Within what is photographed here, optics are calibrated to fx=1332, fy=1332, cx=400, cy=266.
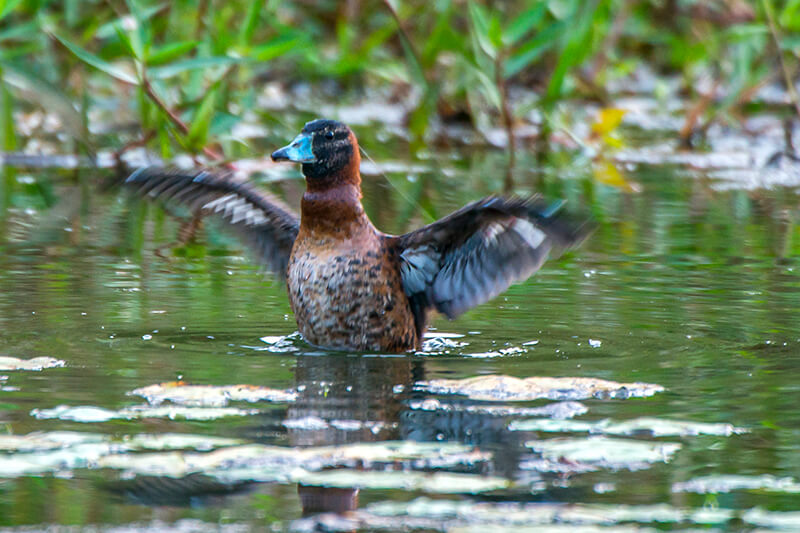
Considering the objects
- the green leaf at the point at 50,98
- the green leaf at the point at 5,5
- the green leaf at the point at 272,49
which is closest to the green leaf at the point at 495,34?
the green leaf at the point at 272,49

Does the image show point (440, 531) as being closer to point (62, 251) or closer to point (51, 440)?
point (51, 440)

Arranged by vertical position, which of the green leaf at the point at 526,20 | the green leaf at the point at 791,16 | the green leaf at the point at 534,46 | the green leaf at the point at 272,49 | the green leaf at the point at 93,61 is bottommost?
the green leaf at the point at 93,61

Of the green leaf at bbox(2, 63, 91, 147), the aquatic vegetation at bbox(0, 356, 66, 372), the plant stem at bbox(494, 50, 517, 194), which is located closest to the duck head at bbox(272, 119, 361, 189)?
the aquatic vegetation at bbox(0, 356, 66, 372)

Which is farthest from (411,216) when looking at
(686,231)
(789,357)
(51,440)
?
(51,440)

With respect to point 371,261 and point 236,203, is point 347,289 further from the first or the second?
point 236,203

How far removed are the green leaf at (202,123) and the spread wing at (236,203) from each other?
104 inches

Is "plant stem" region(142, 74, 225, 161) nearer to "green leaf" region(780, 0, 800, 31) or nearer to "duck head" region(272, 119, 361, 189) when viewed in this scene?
"duck head" region(272, 119, 361, 189)

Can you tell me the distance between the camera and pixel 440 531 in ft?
10.1

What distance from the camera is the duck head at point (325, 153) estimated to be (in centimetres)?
567

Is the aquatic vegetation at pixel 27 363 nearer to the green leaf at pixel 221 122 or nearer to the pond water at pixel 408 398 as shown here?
the pond water at pixel 408 398

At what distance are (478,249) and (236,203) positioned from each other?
1.34m

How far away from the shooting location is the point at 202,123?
8.88 metres

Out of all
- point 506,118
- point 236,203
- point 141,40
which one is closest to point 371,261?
point 236,203

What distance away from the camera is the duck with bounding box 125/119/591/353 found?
5395 mm
